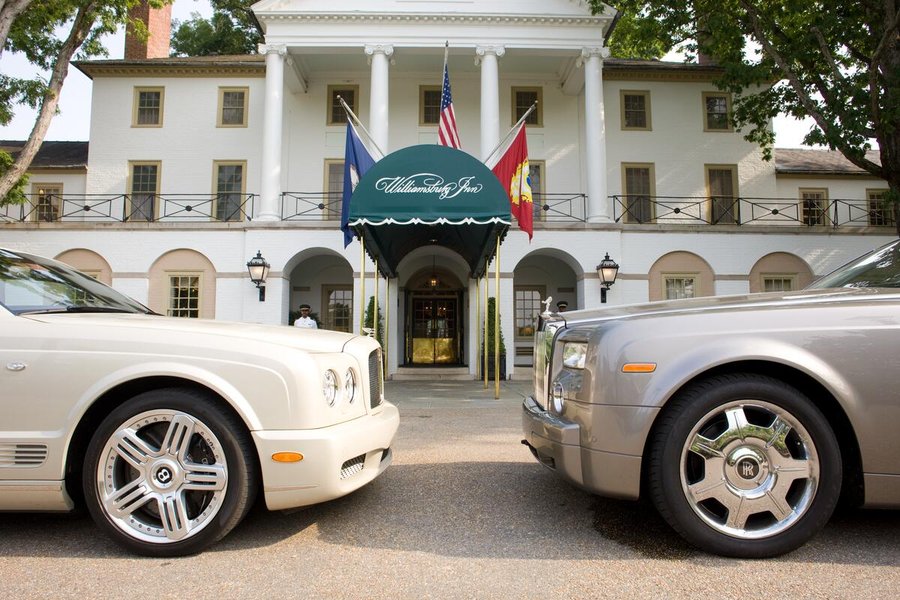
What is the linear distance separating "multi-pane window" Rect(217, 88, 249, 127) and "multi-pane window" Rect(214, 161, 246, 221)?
1480 millimetres

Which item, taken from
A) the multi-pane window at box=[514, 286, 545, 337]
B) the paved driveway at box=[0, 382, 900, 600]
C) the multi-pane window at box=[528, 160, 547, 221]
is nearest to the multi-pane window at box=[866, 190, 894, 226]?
the multi-pane window at box=[528, 160, 547, 221]

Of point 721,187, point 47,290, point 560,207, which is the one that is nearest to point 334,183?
point 560,207

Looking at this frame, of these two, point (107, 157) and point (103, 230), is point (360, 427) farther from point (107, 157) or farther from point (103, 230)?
point (107, 157)

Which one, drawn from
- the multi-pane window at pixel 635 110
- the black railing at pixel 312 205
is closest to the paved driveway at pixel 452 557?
the black railing at pixel 312 205

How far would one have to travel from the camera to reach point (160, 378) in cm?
293

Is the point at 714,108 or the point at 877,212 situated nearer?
the point at 714,108

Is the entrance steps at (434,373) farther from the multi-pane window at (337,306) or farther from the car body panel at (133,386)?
the car body panel at (133,386)

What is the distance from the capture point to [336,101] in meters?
20.3

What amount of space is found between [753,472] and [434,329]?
18.0 m

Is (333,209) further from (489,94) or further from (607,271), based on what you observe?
(607,271)

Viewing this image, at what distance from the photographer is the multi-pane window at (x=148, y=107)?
20109 millimetres

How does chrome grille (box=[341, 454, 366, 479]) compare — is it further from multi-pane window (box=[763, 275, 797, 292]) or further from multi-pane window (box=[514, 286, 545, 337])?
multi-pane window (box=[763, 275, 797, 292])

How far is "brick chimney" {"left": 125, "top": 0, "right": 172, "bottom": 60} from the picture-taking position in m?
22.1

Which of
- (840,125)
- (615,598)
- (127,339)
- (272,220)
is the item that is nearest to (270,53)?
(272,220)
